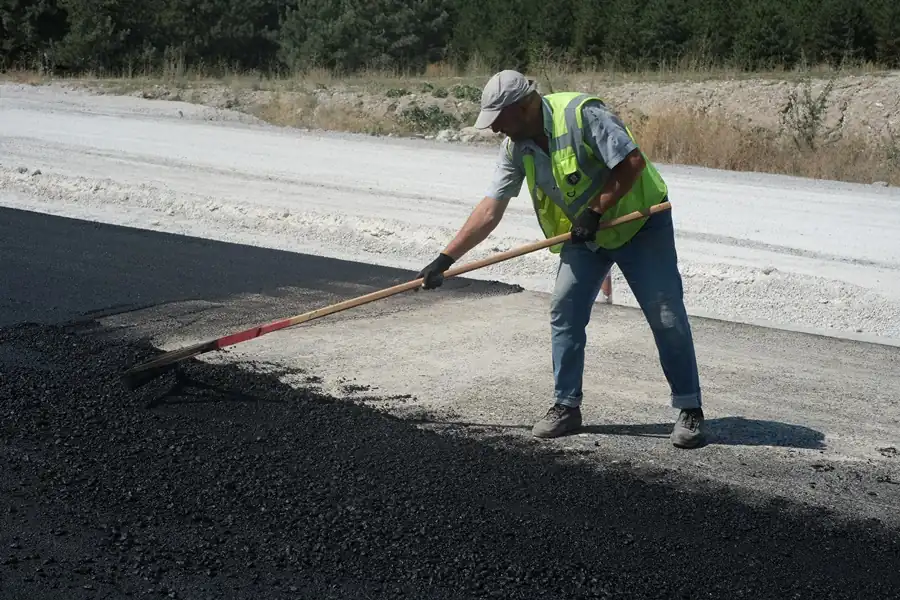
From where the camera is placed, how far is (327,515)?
420 cm

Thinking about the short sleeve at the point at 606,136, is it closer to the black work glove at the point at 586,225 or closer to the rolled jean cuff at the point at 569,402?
the black work glove at the point at 586,225

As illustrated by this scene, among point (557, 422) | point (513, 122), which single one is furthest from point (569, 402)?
point (513, 122)

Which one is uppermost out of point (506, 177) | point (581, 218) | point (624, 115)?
point (624, 115)

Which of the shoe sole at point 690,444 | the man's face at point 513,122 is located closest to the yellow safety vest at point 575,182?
the man's face at point 513,122

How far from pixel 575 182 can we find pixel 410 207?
707 cm

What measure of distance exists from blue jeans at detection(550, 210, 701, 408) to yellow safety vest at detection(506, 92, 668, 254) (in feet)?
0.31

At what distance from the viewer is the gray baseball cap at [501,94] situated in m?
4.57

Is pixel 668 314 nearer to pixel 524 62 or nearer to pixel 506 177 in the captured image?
pixel 506 177

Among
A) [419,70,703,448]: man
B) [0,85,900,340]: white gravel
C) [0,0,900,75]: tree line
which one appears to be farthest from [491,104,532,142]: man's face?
[0,0,900,75]: tree line

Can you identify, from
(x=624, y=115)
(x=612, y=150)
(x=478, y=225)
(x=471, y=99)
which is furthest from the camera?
(x=471, y=99)

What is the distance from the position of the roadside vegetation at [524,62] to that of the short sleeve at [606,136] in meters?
10.0

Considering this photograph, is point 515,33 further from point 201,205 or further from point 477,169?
point 201,205

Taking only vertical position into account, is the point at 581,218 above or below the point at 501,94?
below

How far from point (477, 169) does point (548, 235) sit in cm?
928
